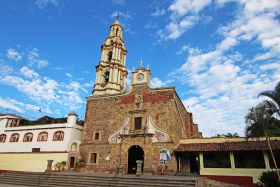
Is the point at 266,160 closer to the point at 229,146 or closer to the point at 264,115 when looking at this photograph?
the point at 229,146

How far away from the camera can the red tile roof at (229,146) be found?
18.6 metres

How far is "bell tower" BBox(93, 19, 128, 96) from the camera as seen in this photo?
3020 cm

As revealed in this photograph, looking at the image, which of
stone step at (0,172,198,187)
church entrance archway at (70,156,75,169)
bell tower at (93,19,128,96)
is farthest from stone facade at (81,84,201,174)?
bell tower at (93,19,128,96)

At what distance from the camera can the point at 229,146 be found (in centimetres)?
2002

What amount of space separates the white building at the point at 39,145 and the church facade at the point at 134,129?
183 centimetres

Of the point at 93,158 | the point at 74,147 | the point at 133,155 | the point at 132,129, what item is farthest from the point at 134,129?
the point at 74,147

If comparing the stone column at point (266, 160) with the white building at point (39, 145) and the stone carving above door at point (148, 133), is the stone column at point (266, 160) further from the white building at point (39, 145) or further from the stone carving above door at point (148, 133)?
the white building at point (39, 145)

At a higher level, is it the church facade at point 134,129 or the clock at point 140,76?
the clock at point 140,76

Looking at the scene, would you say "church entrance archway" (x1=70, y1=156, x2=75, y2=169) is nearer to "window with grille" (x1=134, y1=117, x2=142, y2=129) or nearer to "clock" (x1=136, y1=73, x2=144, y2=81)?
"window with grille" (x1=134, y1=117, x2=142, y2=129)

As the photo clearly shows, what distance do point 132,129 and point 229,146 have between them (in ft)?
30.5

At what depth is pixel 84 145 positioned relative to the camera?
24219 millimetres

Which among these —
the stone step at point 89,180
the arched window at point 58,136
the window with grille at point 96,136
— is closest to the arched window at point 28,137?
the arched window at point 58,136

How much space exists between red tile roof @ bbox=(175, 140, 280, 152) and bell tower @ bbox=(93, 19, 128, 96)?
12462mm

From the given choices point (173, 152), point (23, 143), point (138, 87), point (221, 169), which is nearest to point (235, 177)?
point (221, 169)
